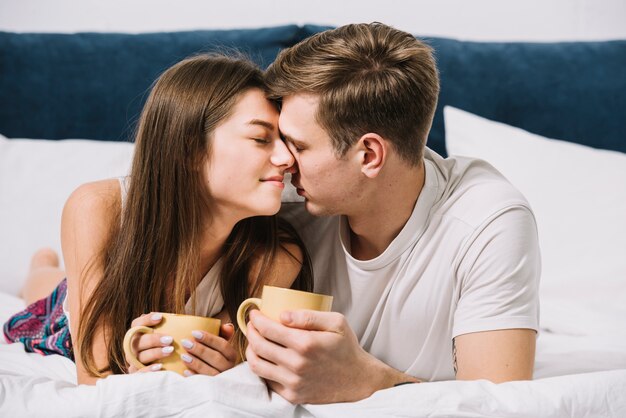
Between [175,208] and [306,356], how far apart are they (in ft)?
1.41

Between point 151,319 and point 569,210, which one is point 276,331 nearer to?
point 151,319

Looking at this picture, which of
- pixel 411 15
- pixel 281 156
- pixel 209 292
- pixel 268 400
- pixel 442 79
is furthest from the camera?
pixel 411 15

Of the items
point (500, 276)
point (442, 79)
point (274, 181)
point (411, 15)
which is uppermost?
point (411, 15)

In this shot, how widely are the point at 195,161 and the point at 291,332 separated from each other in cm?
43

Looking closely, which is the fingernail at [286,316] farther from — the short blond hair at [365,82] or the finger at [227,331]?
the short blond hair at [365,82]

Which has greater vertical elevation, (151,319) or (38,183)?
(38,183)

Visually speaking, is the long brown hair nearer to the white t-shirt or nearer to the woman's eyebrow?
the woman's eyebrow

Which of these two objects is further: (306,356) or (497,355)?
(497,355)

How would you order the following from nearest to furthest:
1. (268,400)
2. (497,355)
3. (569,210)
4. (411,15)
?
(268,400)
(497,355)
(569,210)
(411,15)

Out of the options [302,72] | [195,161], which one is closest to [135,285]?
[195,161]

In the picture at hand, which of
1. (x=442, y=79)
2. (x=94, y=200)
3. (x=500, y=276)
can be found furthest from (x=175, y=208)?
(x=442, y=79)

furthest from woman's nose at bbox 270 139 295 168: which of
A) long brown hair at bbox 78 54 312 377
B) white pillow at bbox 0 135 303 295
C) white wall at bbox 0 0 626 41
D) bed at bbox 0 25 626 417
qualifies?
white wall at bbox 0 0 626 41

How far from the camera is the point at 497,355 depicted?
1275 mm

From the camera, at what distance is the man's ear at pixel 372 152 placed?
140 cm
